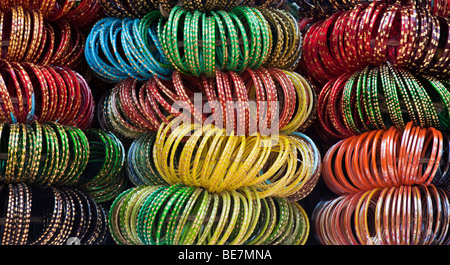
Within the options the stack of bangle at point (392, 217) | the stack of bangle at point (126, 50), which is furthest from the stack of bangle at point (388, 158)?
the stack of bangle at point (126, 50)

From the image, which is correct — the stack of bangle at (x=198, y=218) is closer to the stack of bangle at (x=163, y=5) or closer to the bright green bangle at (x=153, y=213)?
the bright green bangle at (x=153, y=213)

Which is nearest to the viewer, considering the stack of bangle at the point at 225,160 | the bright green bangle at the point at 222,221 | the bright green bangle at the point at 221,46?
the bright green bangle at the point at 222,221

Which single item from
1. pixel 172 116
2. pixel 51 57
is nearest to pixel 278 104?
pixel 172 116

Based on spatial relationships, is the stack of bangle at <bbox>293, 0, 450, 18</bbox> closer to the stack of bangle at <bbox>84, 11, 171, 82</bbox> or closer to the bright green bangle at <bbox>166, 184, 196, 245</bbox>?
the stack of bangle at <bbox>84, 11, 171, 82</bbox>

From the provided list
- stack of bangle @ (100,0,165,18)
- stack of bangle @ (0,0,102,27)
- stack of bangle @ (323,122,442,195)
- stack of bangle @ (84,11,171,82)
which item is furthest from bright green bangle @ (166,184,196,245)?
stack of bangle @ (0,0,102,27)

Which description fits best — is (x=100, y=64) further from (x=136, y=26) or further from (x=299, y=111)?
(x=299, y=111)
